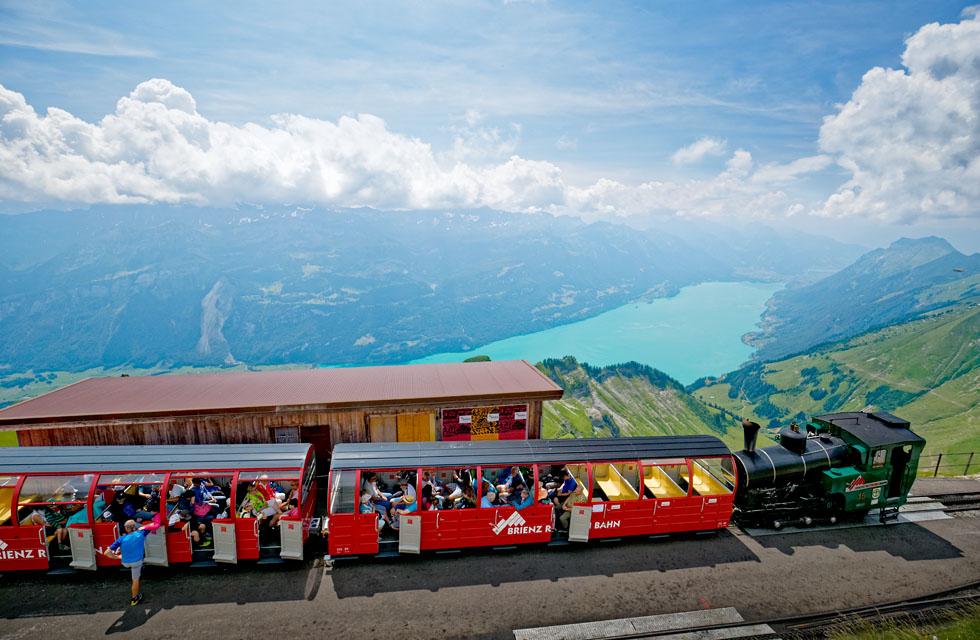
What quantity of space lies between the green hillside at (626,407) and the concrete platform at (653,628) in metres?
97.5

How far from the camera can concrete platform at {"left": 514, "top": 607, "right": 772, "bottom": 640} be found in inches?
419

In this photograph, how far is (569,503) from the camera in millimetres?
13906

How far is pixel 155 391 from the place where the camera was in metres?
17.8

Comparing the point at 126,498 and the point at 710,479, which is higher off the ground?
the point at 126,498

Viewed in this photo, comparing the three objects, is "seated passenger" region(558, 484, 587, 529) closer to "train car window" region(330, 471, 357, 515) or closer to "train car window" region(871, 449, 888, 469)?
"train car window" region(330, 471, 357, 515)

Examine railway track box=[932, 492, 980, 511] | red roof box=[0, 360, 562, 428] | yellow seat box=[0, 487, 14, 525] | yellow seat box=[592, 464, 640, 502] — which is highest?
red roof box=[0, 360, 562, 428]

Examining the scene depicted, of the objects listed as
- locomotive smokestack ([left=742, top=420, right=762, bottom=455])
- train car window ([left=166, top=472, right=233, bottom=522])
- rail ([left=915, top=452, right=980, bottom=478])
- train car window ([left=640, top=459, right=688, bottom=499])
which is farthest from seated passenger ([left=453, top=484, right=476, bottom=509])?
rail ([left=915, top=452, right=980, bottom=478])

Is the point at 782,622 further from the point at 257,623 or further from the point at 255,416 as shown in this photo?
the point at 255,416

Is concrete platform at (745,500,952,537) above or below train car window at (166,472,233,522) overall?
below

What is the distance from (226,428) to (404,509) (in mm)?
7440

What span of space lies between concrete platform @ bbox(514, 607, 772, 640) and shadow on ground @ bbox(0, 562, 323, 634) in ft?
18.8

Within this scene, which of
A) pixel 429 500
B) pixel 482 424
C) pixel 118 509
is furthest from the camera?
pixel 482 424

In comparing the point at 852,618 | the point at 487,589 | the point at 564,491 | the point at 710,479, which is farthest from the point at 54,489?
the point at 852,618

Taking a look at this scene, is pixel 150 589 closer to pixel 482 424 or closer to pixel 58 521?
pixel 58 521
